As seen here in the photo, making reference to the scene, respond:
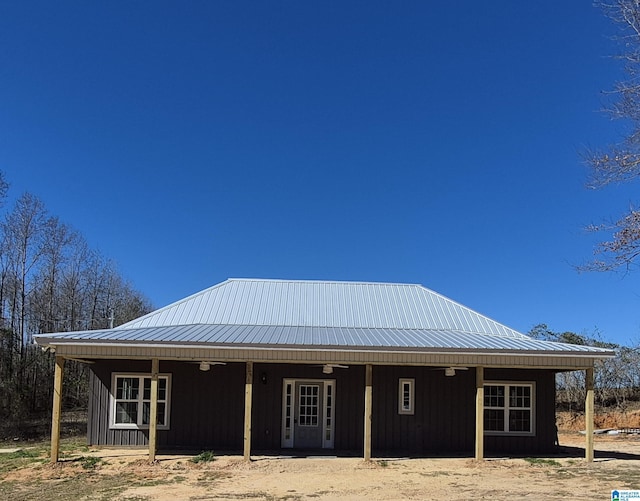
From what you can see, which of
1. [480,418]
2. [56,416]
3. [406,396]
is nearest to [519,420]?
[480,418]

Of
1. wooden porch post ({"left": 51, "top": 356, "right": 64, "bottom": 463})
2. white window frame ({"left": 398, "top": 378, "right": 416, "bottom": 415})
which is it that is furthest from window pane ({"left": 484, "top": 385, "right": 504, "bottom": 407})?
wooden porch post ({"left": 51, "top": 356, "right": 64, "bottom": 463})

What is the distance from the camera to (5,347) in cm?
2541

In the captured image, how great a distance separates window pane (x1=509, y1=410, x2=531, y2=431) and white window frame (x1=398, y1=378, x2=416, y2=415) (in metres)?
2.74

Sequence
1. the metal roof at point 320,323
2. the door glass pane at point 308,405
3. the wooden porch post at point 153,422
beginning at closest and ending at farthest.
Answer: the wooden porch post at point 153,422
the metal roof at point 320,323
the door glass pane at point 308,405

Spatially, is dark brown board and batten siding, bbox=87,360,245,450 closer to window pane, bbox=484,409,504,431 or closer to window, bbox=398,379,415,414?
window, bbox=398,379,415,414

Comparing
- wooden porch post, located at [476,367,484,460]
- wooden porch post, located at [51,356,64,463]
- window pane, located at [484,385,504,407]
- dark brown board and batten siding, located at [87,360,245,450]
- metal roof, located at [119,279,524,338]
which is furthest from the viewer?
metal roof, located at [119,279,524,338]

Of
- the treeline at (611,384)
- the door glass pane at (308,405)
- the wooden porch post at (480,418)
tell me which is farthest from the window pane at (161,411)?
the treeline at (611,384)

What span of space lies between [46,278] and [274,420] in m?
21.3

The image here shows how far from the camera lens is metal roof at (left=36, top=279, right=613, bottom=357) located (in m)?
13.7

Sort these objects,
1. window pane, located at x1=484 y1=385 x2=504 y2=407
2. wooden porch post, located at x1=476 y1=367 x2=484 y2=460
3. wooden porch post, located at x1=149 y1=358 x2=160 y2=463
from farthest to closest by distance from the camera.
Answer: window pane, located at x1=484 y1=385 x2=504 y2=407
wooden porch post, located at x1=476 y1=367 x2=484 y2=460
wooden porch post, located at x1=149 y1=358 x2=160 y2=463

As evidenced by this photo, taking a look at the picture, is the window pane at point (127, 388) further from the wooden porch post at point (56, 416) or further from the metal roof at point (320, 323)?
the wooden porch post at point (56, 416)

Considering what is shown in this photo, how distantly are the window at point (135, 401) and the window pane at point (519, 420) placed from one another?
9319mm

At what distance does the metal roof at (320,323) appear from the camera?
541 inches

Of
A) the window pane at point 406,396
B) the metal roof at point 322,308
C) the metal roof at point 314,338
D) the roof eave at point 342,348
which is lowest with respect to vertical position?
the window pane at point 406,396
